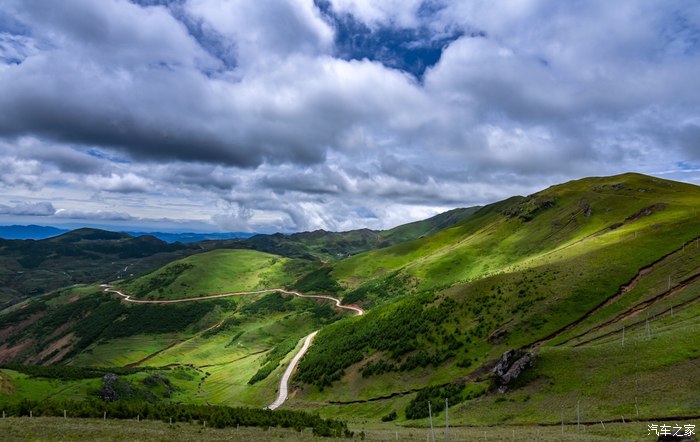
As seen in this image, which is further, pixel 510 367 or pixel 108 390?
pixel 108 390

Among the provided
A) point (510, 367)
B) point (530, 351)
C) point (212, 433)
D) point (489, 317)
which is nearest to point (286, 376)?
point (489, 317)

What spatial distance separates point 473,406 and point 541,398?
9.54 m

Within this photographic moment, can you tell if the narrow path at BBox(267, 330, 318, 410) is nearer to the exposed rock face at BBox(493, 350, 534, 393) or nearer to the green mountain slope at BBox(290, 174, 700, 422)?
the green mountain slope at BBox(290, 174, 700, 422)

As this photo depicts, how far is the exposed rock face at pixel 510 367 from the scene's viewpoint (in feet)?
199

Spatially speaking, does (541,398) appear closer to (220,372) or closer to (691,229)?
(691,229)

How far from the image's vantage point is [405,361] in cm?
8531
